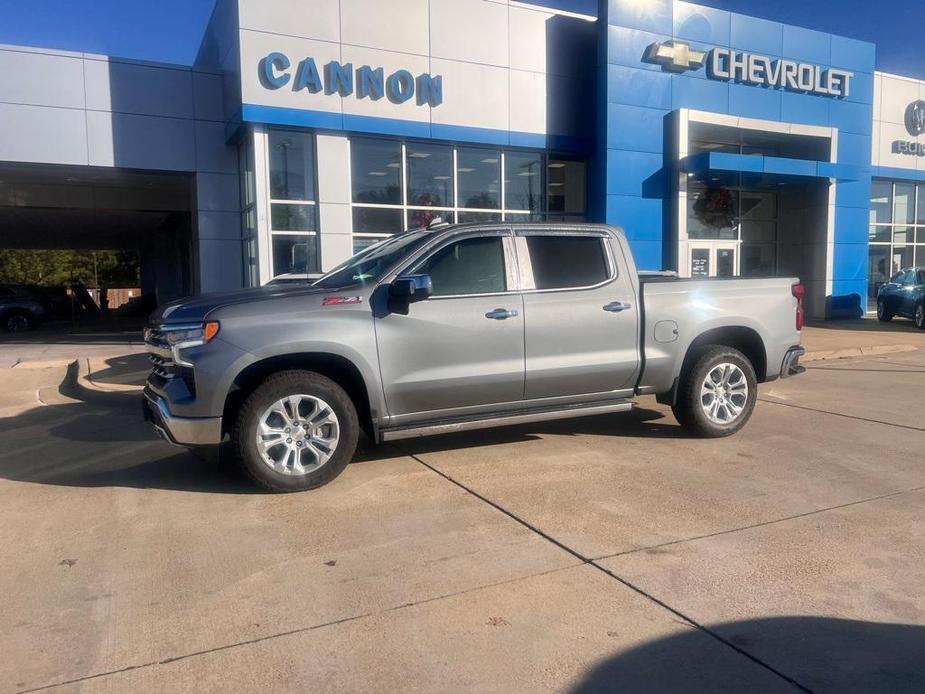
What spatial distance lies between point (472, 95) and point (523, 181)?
2.30 meters

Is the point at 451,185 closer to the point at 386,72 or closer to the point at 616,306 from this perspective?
the point at 386,72

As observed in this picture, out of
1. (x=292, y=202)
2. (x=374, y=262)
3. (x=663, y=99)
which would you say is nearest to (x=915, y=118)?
(x=663, y=99)

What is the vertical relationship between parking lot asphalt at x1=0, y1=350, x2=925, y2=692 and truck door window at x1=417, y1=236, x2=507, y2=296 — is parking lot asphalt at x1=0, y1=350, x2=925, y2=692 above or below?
below

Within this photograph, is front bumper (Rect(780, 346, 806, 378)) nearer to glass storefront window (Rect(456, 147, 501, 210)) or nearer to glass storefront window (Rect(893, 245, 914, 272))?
glass storefront window (Rect(456, 147, 501, 210))

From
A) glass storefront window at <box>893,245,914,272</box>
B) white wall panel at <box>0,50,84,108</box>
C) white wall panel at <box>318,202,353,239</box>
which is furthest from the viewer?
glass storefront window at <box>893,245,914,272</box>

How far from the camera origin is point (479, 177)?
16297mm

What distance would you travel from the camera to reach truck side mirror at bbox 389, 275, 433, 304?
5336 mm

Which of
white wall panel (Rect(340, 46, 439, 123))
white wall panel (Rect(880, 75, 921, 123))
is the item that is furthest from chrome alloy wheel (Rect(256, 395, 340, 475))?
white wall panel (Rect(880, 75, 921, 123))

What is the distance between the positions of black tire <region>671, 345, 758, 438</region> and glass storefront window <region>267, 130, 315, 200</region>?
9772 millimetres

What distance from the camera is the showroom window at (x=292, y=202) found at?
14.2m

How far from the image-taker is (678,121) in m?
17.0

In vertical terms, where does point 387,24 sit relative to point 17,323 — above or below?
above

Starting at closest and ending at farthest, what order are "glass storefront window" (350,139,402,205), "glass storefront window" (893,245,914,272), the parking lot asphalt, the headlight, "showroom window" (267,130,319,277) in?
the parking lot asphalt → the headlight → "showroom window" (267,130,319,277) → "glass storefront window" (350,139,402,205) → "glass storefront window" (893,245,914,272)

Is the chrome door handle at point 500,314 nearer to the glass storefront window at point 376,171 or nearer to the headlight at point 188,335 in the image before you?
the headlight at point 188,335
